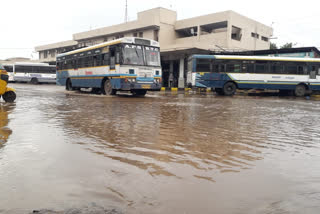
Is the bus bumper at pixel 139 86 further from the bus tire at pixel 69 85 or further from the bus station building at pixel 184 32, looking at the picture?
the bus station building at pixel 184 32

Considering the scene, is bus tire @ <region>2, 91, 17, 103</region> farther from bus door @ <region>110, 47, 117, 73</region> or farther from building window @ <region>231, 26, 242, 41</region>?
building window @ <region>231, 26, 242, 41</region>

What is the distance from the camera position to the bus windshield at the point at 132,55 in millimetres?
14961

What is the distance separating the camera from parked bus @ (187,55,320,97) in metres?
20.6

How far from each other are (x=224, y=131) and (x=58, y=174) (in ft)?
11.7

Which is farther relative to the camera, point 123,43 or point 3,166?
point 123,43

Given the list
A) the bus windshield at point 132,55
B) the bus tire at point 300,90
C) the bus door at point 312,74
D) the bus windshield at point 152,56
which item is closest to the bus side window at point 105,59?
the bus windshield at point 132,55

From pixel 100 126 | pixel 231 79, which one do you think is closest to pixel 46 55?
pixel 231 79

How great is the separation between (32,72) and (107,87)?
1023 inches

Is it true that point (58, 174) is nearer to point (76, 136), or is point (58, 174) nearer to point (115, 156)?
point (115, 156)

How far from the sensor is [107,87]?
54.3ft

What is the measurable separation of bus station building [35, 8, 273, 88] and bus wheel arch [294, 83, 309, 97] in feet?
36.2

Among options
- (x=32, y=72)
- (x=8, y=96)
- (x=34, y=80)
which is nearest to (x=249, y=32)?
(x=32, y=72)

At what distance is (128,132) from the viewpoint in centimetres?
522

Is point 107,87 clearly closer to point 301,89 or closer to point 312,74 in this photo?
point 301,89
